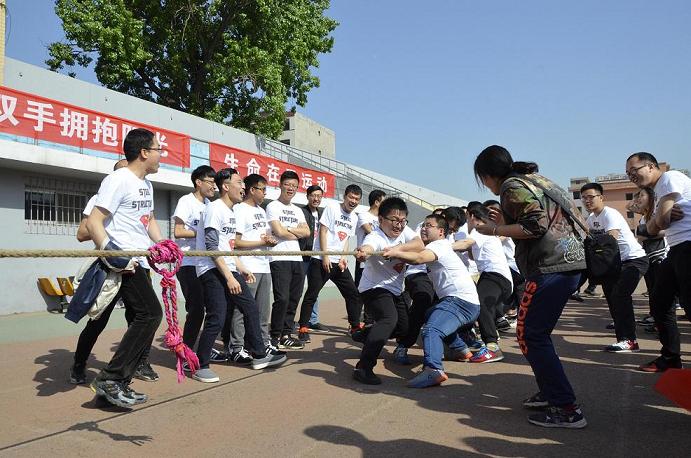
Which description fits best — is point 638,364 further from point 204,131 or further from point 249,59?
point 249,59

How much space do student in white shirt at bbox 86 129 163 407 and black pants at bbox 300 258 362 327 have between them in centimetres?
288

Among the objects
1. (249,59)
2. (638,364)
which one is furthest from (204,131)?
(638,364)

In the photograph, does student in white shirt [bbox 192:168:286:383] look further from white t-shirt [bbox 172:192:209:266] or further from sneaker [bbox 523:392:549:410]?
sneaker [bbox 523:392:549:410]

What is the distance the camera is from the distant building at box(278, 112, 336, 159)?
38188mm

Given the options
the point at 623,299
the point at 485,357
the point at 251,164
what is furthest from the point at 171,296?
the point at 251,164

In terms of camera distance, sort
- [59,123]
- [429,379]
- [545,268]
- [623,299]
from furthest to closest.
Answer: [59,123] → [623,299] → [429,379] → [545,268]

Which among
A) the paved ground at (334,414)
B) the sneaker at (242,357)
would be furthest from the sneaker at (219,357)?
the paved ground at (334,414)

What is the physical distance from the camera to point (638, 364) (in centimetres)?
483

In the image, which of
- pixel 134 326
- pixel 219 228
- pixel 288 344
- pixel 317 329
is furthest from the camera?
pixel 317 329

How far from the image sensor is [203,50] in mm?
20641

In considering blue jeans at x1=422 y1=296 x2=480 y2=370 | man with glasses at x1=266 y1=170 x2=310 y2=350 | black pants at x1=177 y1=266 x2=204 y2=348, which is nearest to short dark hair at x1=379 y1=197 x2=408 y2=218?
blue jeans at x1=422 y1=296 x2=480 y2=370

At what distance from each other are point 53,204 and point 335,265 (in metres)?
6.81

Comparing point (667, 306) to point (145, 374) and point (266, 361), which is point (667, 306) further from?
point (145, 374)

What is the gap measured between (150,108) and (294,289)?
34.8 ft
